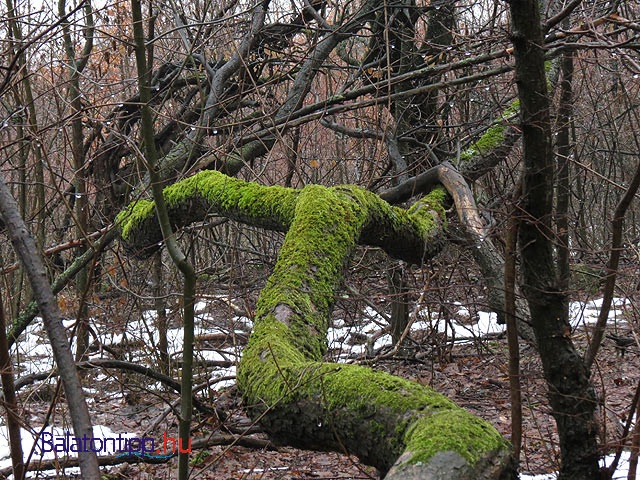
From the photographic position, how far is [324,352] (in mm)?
2641

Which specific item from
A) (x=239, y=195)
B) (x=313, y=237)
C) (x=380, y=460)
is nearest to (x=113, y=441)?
(x=239, y=195)

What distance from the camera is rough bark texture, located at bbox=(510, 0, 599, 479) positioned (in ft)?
6.71

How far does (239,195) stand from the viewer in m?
3.52

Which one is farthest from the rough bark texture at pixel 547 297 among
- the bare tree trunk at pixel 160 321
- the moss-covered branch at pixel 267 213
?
the bare tree trunk at pixel 160 321

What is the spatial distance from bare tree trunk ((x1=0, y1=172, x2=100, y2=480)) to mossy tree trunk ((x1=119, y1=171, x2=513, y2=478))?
77 centimetres

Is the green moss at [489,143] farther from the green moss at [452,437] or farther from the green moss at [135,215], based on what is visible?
the green moss at [452,437]

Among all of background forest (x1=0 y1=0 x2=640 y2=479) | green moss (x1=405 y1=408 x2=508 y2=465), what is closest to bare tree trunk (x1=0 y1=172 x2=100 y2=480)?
background forest (x1=0 y1=0 x2=640 y2=479)

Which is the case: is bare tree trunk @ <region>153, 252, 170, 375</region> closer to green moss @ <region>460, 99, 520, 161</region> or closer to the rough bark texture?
green moss @ <region>460, 99, 520, 161</region>

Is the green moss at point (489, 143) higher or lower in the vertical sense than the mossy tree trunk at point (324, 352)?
higher

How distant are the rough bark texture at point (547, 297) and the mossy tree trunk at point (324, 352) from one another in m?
0.62

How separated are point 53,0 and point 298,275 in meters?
4.88

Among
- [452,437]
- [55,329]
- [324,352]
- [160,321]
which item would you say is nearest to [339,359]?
[160,321]

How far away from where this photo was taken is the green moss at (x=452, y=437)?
157 cm

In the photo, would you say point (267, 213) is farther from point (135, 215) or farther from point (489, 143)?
point (489, 143)
